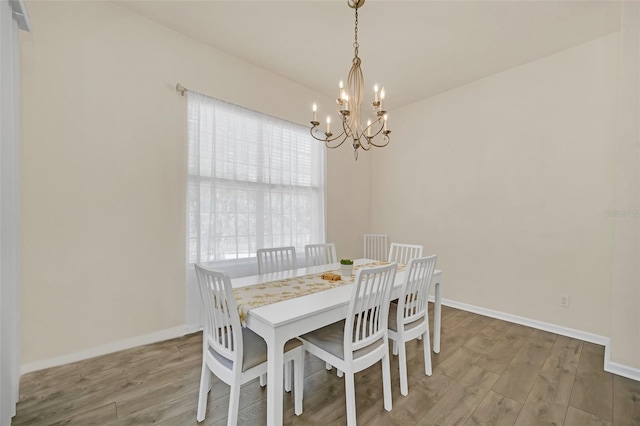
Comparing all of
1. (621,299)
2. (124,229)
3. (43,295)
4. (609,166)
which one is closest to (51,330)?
(43,295)

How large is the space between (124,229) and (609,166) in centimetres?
434

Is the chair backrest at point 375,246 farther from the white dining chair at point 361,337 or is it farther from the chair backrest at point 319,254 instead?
the white dining chair at point 361,337

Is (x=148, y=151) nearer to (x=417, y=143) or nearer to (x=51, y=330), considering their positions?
(x=51, y=330)

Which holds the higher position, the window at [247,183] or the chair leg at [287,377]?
the window at [247,183]

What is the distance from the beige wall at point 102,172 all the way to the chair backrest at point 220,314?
1.26 metres

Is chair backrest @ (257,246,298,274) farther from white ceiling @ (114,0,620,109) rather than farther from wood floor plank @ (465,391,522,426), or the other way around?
white ceiling @ (114,0,620,109)

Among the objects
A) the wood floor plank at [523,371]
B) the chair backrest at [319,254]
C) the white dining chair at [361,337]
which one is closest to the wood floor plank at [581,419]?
the wood floor plank at [523,371]

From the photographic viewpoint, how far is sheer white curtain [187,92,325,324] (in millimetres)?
2629

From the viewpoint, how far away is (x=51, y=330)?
2.00 m

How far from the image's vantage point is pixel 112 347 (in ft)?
7.32

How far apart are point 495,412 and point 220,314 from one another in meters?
1.72

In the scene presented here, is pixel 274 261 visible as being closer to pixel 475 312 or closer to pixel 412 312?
pixel 412 312

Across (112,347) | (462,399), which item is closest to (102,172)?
(112,347)

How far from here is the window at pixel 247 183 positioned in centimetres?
264
